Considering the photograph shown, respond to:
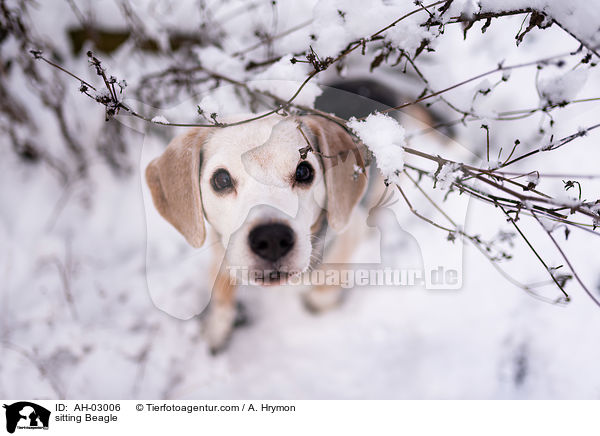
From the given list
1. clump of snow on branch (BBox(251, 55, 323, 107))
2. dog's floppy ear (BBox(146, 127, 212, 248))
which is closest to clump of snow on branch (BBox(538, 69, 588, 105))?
clump of snow on branch (BBox(251, 55, 323, 107))

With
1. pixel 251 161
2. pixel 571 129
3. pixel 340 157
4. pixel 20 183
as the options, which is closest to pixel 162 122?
pixel 251 161

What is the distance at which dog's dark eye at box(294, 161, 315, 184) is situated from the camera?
1.44 meters

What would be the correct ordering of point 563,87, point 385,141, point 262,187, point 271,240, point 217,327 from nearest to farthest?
point 563,87 → point 385,141 → point 271,240 → point 262,187 → point 217,327

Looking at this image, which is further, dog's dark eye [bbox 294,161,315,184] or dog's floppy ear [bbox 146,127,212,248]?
dog's floppy ear [bbox 146,127,212,248]

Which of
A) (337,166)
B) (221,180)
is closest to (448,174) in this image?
(337,166)

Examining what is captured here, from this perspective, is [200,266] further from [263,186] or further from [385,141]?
[385,141]

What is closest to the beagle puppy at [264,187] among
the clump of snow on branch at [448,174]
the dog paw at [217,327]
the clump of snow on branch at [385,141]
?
the clump of snow on branch at [385,141]

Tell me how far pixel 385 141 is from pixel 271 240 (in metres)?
0.53

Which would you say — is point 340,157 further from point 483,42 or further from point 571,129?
point 483,42

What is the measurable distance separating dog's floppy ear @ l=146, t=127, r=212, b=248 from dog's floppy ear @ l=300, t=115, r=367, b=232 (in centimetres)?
51

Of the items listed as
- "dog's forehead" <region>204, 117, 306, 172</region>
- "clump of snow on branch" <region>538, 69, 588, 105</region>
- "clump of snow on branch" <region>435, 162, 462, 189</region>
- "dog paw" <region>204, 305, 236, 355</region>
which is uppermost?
"dog's forehead" <region>204, 117, 306, 172</region>

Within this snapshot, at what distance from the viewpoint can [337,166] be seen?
1530mm

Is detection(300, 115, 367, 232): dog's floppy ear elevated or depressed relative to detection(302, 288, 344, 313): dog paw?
elevated

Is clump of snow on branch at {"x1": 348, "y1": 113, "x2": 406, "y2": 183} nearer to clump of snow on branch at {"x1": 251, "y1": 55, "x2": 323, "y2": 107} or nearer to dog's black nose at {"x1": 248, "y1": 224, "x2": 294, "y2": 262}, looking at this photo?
clump of snow on branch at {"x1": 251, "y1": 55, "x2": 323, "y2": 107}
